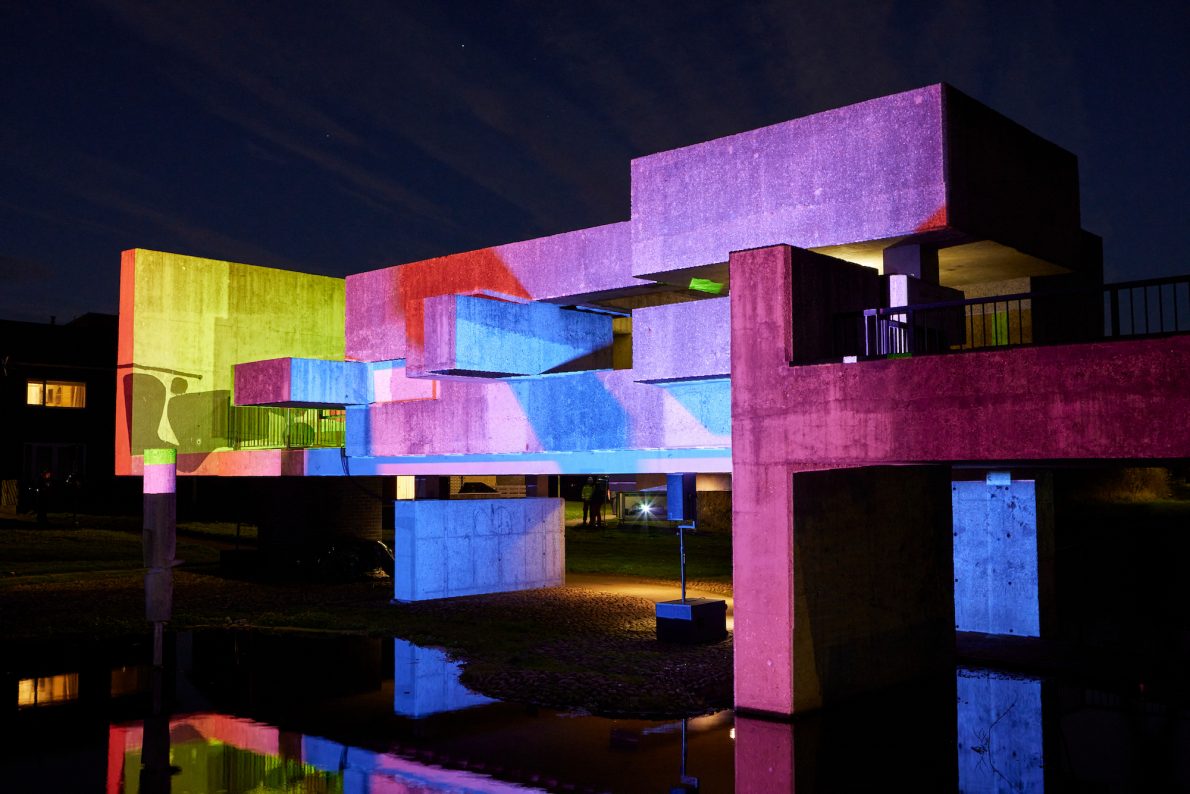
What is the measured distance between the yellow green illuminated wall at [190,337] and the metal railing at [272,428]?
367 mm

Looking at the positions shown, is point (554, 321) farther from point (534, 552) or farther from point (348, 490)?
point (348, 490)

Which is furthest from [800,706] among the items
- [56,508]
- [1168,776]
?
[56,508]

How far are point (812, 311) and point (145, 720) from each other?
29.4 ft

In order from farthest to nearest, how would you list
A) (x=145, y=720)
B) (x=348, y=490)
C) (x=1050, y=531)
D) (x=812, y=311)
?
(x=348, y=490), (x=1050, y=531), (x=812, y=311), (x=145, y=720)

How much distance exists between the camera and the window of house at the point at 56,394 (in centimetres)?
5088

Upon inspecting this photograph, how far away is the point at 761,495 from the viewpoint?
12227 millimetres

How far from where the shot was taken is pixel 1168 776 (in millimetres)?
9492

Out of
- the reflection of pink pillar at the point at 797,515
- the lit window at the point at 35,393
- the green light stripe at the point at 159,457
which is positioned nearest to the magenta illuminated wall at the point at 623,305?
the reflection of pink pillar at the point at 797,515

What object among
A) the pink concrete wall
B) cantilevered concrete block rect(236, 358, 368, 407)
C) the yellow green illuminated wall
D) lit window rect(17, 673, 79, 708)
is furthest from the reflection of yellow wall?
lit window rect(17, 673, 79, 708)

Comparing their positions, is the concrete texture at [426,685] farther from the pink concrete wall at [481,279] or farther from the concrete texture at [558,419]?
the pink concrete wall at [481,279]

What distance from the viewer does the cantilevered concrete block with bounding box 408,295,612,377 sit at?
63.4 ft

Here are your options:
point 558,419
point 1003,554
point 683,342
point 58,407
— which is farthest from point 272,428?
point 58,407

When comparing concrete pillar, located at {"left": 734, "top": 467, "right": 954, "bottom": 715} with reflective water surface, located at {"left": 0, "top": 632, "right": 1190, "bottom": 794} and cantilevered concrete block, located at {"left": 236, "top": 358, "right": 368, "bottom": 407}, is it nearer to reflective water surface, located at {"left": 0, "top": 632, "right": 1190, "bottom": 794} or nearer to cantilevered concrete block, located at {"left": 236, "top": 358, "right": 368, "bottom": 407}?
reflective water surface, located at {"left": 0, "top": 632, "right": 1190, "bottom": 794}

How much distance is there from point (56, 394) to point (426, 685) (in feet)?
148
